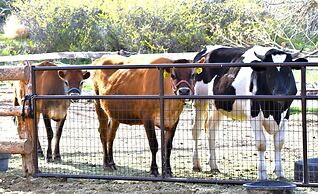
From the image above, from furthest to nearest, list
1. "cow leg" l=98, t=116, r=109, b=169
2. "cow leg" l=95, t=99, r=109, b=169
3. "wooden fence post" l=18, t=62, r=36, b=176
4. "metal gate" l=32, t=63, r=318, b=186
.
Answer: "cow leg" l=95, t=99, r=109, b=169 < "cow leg" l=98, t=116, r=109, b=169 < "wooden fence post" l=18, t=62, r=36, b=176 < "metal gate" l=32, t=63, r=318, b=186

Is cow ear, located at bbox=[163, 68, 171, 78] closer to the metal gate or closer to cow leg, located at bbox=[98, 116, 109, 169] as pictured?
the metal gate

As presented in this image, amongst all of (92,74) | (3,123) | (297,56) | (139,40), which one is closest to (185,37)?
(139,40)

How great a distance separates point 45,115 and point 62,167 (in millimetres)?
1206

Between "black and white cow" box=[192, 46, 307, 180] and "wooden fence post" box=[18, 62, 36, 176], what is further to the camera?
"wooden fence post" box=[18, 62, 36, 176]

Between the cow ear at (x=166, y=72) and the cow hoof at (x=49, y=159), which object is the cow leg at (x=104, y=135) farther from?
the cow ear at (x=166, y=72)

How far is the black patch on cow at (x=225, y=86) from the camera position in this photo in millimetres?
9477

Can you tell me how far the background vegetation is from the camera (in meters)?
24.2

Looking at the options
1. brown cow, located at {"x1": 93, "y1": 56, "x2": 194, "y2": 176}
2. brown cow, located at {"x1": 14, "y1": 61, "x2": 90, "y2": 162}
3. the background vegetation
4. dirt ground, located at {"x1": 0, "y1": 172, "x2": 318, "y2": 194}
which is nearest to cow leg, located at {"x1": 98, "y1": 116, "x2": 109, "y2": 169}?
brown cow, located at {"x1": 93, "y1": 56, "x2": 194, "y2": 176}

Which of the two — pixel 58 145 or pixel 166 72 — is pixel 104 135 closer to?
pixel 58 145

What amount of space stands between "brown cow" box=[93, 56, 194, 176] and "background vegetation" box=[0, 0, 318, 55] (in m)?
11.0

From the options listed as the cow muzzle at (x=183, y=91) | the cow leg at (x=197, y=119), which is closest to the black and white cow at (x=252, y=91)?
the cow leg at (x=197, y=119)

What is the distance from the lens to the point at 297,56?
8.80 m

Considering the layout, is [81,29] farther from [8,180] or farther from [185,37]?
[8,180]

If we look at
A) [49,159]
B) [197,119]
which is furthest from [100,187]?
[49,159]
